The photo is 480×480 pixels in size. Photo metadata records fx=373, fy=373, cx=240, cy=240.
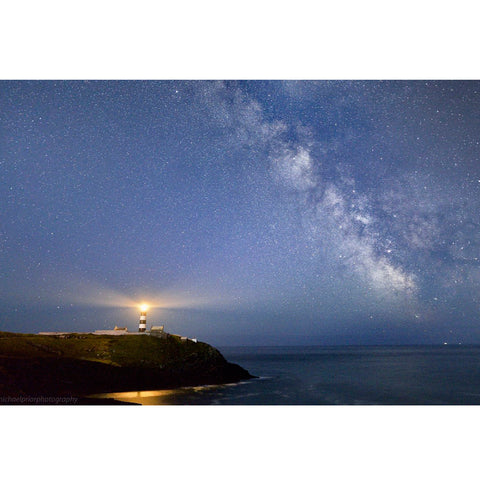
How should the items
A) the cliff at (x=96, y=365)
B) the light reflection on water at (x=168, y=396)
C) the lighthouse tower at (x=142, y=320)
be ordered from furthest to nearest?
the lighthouse tower at (x=142, y=320) → the light reflection on water at (x=168, y=396) → the cliff at (x=96, y=365)

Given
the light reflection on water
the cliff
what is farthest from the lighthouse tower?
the light reflection on water

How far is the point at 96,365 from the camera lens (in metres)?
12.5

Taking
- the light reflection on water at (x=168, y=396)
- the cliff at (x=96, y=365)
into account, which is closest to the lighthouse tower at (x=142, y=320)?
the cliff at (x=96, y=365)

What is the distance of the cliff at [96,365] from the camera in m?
10.6

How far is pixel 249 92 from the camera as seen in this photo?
34.3 feet

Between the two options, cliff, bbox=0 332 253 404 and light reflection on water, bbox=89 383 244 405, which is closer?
cliff, bbox=0 332 253 404

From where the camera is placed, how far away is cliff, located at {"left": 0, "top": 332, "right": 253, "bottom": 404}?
10578mm

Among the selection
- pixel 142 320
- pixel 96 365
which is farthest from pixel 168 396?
pixel 142 320

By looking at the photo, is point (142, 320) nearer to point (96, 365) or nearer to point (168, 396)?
point (96, 365)

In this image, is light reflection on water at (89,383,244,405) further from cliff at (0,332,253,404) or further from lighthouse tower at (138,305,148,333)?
lighthouse tower at (138,305,148,333)

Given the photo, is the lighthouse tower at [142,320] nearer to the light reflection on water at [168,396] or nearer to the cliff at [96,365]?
the cliff at [96,365]
